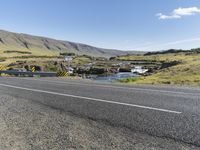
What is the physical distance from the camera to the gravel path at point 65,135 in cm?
550

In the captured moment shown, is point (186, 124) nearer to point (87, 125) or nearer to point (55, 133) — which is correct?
point (87, 125)

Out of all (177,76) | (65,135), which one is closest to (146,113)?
(65,135)

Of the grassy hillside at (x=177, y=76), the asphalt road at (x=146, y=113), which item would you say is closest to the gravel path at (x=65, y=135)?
the asphalt road at (x=146, y=113)

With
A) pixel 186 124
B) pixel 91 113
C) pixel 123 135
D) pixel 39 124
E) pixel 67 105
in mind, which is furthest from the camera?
pixel 67 105

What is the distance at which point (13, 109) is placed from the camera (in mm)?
9719

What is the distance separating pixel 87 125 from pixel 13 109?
3584 mm

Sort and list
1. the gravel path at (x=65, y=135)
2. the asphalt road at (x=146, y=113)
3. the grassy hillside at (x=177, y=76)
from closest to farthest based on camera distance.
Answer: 1. the gravel path at (x=65, y=135)
2. the asphalt road at (x=146, y=113)
3. the grassy hillside at (x=177, y=76)

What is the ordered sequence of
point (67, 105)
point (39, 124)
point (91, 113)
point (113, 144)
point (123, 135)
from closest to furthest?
point (113, 144)
point (123, 135)
point (39, 124)
point (91, 113)
point (67, 105)

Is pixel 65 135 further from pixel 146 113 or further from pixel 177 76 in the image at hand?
pixel 177 76

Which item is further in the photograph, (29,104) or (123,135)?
(29,104)

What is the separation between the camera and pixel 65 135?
6336mm

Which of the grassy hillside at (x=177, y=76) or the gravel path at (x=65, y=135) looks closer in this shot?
the gravel path at (x=65, y=135)

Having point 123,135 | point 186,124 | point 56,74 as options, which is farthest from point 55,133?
point 56,74

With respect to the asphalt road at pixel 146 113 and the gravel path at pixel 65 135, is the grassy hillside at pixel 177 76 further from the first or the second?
the gravel path at pixel 65 135
